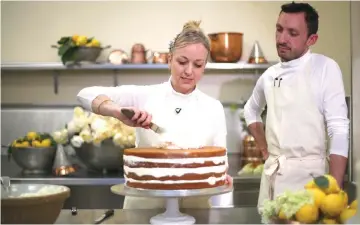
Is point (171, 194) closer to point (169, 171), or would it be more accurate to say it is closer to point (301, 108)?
point (169, 171)

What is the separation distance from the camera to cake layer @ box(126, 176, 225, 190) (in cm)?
137

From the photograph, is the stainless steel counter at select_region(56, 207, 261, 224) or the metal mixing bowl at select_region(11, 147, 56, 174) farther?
the metal mixing bowl at select_region(11, 147, 56, 174)

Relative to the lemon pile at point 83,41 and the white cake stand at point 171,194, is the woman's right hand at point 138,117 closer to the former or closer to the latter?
the white cake stand at point 171,194

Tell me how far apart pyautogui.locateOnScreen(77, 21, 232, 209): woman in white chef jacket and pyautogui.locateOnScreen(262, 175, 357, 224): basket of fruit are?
29cm

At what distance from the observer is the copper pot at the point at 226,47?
2.94 metres

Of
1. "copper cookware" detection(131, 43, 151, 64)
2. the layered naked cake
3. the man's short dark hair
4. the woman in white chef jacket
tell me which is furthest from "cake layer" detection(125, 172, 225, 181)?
"copper cookware" detection(131, 43, 151, 64)

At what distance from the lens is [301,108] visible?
169 cm

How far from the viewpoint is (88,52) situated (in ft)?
9.77

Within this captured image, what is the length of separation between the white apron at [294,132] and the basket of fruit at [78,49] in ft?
4.76

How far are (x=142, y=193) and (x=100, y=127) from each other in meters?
Result: 1.29

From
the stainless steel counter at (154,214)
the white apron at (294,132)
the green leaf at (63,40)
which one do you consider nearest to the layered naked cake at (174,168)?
the stainless steel counter at (154,214)

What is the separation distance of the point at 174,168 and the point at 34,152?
142cm

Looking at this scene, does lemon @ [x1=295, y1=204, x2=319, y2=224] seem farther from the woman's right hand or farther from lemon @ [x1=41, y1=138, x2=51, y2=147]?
lemon @ [x1=41, y1=138, x2=51, y2=147]

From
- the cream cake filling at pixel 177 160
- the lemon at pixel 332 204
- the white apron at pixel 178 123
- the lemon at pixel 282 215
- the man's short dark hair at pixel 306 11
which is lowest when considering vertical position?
the lemon at pixel 282 215
